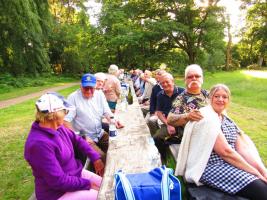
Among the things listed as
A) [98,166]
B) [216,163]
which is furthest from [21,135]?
[216,163]

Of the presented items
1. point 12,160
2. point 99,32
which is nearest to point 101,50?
point 99,32

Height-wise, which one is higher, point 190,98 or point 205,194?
point 190,98

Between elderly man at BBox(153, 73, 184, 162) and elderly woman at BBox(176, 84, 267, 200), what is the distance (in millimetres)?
1504

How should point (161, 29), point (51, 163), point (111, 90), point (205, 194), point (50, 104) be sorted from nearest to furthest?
1. point (51, 163)
2. point (50, 104)
3. point (205, 194)
4. point (111, 90)
5. point (161, 29)

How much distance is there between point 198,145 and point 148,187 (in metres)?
1.21

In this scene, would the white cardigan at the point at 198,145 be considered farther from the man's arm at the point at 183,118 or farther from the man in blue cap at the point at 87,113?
the man in blue cap at the point at 87,113

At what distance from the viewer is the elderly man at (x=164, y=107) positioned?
17.1ft

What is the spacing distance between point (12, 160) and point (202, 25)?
22515 millimetres

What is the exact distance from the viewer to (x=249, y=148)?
372cm

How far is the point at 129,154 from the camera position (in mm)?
3703

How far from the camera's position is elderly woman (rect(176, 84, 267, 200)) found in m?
3.13

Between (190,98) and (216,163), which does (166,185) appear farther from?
(190,98)

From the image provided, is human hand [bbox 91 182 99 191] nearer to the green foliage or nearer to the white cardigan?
the white cardigan

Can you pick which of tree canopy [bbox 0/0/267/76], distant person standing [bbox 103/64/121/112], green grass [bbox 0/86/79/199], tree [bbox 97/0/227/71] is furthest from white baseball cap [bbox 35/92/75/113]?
tree [bbox 97/0/227/71]
